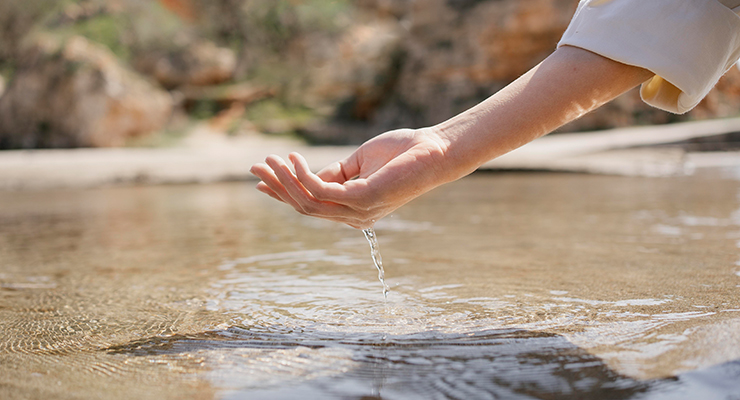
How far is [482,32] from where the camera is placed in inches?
579

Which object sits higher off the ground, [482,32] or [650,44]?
[482,32]

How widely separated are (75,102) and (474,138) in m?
14.0

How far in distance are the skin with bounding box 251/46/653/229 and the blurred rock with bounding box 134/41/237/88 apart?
56.3 ft

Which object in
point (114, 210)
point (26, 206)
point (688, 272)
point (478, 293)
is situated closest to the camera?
point (478, 293)

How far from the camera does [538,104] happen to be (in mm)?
1407

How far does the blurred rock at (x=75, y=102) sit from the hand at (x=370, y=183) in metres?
13.2

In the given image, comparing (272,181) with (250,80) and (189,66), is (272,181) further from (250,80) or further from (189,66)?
(250,80)

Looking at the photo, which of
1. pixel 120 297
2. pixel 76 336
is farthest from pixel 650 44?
pixel 120 297

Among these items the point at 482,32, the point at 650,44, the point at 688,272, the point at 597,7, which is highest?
the point at 482,32

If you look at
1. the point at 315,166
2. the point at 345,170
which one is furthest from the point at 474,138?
the point at 315,166

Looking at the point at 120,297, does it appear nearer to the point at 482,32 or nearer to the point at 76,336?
the point at 76,336

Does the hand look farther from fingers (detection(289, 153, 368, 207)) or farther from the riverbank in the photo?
the riverbank

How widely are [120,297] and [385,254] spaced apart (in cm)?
109

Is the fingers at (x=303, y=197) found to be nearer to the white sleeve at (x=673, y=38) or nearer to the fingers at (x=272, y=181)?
the fingers at (x=272, y=181)
